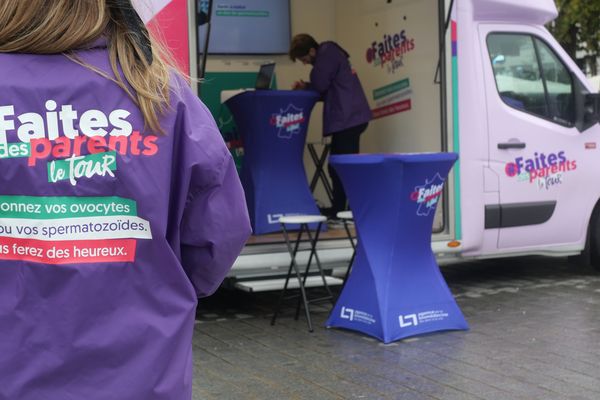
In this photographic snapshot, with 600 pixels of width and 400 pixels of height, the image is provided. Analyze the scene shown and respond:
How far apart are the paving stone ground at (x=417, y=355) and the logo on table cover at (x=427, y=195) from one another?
773 mm

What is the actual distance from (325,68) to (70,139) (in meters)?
6.32

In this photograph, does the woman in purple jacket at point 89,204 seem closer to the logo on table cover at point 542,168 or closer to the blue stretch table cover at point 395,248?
the blue stretch table cover at point 395,248

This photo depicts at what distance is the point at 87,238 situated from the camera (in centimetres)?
176

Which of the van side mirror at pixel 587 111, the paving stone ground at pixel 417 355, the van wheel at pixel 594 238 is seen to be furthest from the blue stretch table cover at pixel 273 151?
the van wheel at pixel 594 238

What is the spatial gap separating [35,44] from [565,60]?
6705 mm

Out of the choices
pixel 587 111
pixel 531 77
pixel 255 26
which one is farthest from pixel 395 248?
pixel 255 26

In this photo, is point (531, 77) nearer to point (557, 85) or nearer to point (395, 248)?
point (557, 85)

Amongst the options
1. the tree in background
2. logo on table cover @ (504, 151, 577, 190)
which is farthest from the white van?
the tree in background

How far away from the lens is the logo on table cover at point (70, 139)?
1729 mm

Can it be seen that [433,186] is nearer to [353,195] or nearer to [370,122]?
[353,195]

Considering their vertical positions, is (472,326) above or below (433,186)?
below

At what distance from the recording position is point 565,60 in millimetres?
7816

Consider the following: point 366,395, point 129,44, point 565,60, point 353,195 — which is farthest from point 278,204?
point 129,44

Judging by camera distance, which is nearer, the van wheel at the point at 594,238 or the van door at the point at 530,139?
the van door at the point at 530,139
